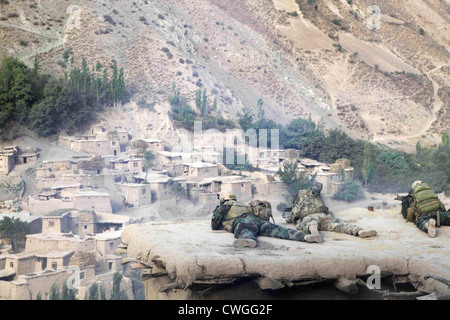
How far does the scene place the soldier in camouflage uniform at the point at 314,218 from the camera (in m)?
5.29

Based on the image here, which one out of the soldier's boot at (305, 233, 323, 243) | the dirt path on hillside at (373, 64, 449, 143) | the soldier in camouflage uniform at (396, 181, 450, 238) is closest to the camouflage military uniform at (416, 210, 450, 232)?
the soldier in camouflage uniform at (396, 181, 450, 238)

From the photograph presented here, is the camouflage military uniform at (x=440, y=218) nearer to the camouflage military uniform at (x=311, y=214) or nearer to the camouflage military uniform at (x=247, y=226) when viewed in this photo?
the camouflage military uniform at (x=311, y=214)

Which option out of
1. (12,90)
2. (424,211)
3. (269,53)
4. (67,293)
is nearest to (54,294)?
(67,293)

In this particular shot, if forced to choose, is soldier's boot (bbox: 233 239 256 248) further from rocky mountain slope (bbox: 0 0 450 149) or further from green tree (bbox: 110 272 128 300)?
rocky mountain slope (bbox: 0 0 450 149)

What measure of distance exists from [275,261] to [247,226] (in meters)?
0.95

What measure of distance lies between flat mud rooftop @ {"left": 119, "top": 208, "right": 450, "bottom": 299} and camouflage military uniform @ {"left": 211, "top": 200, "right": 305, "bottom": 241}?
0.08 meters

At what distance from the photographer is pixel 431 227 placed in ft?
17.3

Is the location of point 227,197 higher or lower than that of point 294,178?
lower

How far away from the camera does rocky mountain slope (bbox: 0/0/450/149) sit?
25312mm

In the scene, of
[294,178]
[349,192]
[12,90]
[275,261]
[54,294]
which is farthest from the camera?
[12,90]

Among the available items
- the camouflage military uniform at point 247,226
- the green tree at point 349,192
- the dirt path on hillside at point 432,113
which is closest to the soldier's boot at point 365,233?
the camouflage military uniform at point 247,226

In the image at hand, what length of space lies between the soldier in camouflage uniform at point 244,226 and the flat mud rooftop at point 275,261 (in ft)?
0.24

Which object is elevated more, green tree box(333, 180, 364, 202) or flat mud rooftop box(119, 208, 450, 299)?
green tree box(333, 180, 364, 202)

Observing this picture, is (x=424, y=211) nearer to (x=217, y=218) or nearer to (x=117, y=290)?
(x=217, y=218)
